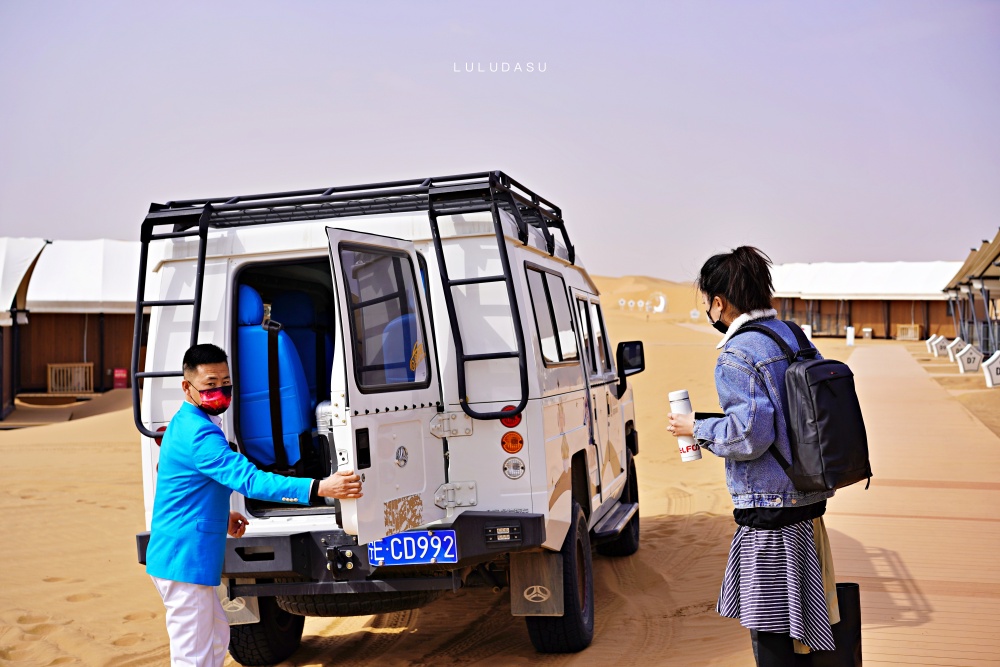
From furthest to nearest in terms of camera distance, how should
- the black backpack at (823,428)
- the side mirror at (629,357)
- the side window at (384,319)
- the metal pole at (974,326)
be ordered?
the metal pole at (974,326) < the side mirror at (629,357) < the side window at (384,319) < the black backpack at (823,428)

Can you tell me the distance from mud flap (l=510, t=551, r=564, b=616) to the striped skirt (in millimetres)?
2025

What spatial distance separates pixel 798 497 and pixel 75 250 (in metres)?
28.4

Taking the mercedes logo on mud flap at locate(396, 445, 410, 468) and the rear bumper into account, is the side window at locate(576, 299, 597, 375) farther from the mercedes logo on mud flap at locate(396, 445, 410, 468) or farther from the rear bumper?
the mercedes logo on mud flap at locate(396, 445, 410, 468)

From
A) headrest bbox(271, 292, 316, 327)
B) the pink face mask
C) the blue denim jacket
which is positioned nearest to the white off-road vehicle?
the pink face mask

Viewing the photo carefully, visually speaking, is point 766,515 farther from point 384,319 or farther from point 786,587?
point 384,319

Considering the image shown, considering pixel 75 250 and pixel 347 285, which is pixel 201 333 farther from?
pixel 75 250

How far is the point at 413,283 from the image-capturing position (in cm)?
515

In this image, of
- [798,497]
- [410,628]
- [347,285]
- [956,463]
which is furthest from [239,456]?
[956,463]

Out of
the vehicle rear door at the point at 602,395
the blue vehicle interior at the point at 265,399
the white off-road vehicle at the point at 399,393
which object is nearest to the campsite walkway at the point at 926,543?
the vehicle rear door at the point at 602,395

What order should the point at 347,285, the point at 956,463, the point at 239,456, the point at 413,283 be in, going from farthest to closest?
the point at 956,463, the point at 413,283, the point at 347,285, the point at 239,456

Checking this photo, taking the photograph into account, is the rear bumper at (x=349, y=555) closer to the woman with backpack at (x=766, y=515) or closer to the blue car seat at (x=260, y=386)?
the blue car seat at (x=260, y=386)

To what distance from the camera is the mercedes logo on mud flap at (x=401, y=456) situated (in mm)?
4636

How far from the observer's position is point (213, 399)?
4074mm

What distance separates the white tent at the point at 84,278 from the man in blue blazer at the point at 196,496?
2407 centimetres
